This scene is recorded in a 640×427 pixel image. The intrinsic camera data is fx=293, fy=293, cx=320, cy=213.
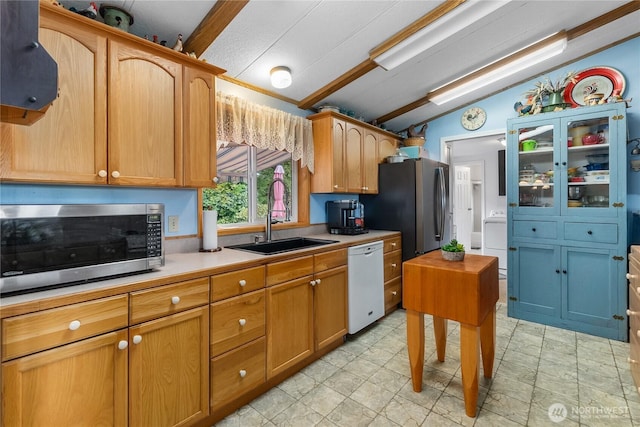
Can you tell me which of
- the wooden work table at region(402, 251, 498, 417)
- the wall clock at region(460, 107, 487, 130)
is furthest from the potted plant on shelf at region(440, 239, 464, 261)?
the wall clock at region(460, 107, 487, 130)

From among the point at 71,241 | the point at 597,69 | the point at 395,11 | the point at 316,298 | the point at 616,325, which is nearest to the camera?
the point at 71,241

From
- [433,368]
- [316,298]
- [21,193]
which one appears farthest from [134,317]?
[433,368]

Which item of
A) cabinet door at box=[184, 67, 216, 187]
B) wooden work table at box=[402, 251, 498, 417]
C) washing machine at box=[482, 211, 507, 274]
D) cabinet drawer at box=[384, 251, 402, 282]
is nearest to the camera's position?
wooden work table at box=[402, 251, 498, 417]

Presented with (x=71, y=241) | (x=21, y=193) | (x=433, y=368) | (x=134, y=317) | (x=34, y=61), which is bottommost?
(x=433, y=368)

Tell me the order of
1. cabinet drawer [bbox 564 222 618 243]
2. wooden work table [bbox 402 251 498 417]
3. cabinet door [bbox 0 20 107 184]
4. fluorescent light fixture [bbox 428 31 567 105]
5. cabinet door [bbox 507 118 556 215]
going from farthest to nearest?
cabinet door [bbox 507 118 556 215] < fluorescent light fixture [bbox 428 31 567 105] < cabinet drawer [bbox 564 222 618 243] < wooden work table [bbox 402 251 498 417] < cabinet door [bbox 0 20 107 184]

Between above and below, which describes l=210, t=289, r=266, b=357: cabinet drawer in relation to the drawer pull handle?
below

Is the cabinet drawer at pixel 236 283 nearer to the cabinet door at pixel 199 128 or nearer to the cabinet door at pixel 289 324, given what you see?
the cabinet door at pixel 289 324

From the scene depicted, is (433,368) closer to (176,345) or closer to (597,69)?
(176,345)

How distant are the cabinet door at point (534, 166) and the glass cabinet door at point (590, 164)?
92 mm

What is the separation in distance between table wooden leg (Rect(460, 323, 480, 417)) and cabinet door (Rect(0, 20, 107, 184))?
2154 mm

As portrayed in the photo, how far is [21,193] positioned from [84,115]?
20.6 inches

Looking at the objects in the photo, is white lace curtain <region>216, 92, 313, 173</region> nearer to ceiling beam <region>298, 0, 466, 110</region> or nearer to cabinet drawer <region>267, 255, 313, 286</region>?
ceiling beam <region>298, 0, 466, 110</region>

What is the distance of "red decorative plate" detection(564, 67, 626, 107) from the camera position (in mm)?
2924

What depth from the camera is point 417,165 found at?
3336 millimetres
